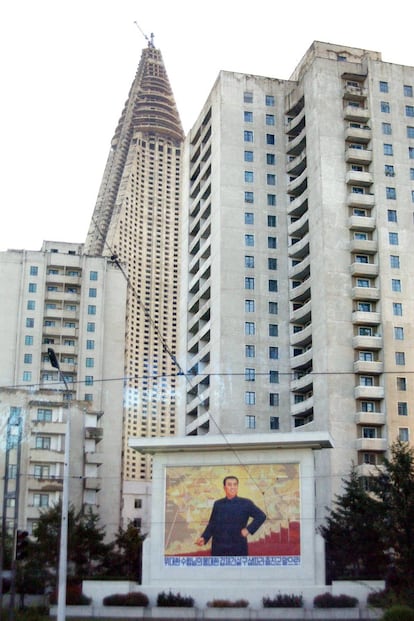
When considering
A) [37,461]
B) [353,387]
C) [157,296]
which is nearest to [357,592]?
[353,387]

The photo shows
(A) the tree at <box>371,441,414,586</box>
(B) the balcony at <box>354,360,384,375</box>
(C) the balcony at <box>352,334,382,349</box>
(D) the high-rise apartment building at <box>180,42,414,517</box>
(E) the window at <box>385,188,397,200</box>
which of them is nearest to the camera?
(A) the tree at <box>371,441,414,586</box>

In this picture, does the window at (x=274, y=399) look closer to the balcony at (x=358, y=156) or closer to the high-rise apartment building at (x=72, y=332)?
the high-rise apartment building at (x=72, y=332)

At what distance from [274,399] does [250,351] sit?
476 centimetres

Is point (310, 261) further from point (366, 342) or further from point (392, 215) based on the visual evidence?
point (366, 342)

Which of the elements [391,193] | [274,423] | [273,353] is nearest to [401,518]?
[274,423]

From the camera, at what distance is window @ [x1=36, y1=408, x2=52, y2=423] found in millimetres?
75375

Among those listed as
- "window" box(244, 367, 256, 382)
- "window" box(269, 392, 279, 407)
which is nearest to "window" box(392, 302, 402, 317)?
"window" box(269, 392, 279, 407)

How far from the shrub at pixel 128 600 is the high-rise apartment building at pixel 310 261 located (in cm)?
2664

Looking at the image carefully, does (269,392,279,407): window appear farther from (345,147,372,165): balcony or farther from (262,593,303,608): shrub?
(262,593,303,608): shrub

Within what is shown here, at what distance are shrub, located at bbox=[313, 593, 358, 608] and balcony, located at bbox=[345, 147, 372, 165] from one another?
46.2 metres

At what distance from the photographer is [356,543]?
50875 millimetres

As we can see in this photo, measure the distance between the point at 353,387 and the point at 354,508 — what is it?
1872 cm

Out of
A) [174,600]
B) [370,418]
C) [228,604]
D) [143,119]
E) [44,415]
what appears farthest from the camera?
[143,119]

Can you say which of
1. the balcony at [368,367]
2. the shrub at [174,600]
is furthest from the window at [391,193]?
the shrub at [174,600]
